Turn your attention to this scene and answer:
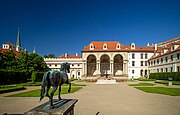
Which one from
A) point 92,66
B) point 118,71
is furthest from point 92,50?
point 118,71

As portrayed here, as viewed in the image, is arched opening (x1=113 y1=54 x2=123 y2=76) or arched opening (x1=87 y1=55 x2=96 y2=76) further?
arched opening (x1=87 y1=55 x2=96 y2=76)

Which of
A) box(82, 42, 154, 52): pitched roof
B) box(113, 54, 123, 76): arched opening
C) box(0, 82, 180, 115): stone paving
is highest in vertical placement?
box(82, 42, 154, 52): pitched roof

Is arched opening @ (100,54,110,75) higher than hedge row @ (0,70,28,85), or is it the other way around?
arched opening @ (100,54,110,75)

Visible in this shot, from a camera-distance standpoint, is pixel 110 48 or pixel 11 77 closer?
pixel 11 77

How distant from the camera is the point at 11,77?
120 ft

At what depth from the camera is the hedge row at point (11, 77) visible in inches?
1321

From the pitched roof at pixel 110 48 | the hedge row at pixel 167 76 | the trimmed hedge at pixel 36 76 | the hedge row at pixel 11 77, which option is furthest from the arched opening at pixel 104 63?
the hedge row at pixel 11 77

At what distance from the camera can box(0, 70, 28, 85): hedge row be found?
3356 centimetres

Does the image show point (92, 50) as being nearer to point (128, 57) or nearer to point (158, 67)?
point (128, 57)

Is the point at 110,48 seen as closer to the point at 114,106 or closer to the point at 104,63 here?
the point at 104,63

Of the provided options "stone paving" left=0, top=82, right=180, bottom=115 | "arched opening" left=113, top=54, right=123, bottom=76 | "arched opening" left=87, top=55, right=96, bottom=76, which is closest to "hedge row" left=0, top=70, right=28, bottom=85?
"stone paving" left=0, top=82, right=180, bottom=115

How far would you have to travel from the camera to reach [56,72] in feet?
16.7

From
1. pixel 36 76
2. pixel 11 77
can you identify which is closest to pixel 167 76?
pixel 36 76

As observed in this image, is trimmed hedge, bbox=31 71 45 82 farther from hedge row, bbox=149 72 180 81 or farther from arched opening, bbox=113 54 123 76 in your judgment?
hedge row, bbox=149 72 180 81
